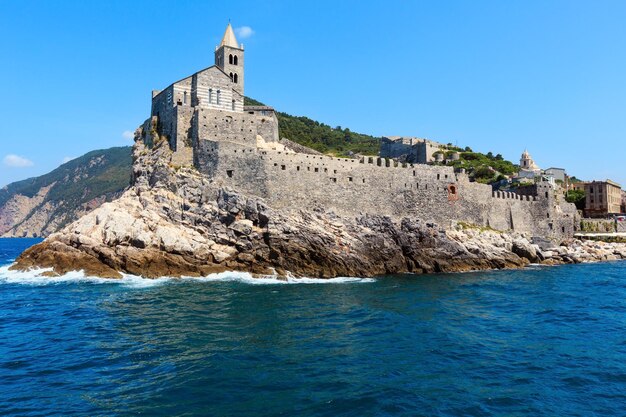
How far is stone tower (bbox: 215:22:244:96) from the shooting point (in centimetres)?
4338

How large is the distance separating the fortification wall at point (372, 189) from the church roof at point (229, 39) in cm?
1223

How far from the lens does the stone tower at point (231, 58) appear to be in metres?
43.4

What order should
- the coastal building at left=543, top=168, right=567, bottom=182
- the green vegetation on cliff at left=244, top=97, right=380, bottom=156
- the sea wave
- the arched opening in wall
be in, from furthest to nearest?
the green vegetation on cliff at left=244, top=97, right=380, bottom=156, the coastal building at left=543, top=168, right=567, bottom=182, the arched opening in wall, the sea wave

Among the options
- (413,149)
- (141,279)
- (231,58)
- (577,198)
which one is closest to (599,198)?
(577,198)

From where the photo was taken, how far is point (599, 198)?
6962 cm

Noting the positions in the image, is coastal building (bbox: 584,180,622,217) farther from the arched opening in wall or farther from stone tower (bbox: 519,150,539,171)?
the arched opening in wall

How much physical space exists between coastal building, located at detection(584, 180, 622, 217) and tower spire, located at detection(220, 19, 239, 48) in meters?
54.5

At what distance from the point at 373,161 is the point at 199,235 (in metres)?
16.7

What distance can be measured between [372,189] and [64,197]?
6208 inches

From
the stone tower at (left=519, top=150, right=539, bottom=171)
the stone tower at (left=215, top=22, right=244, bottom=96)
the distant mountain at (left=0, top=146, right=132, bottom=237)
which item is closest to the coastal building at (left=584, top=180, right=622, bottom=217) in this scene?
the stone tower at (left=519, top=150, right=539, bottom=171)

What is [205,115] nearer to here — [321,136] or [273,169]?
[273,169]

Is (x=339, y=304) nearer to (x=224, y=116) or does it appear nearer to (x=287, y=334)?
(x=287, y=334)

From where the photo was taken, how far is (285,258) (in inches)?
1353

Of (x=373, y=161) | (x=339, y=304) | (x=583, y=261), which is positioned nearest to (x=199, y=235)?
(x=339, y=304)
